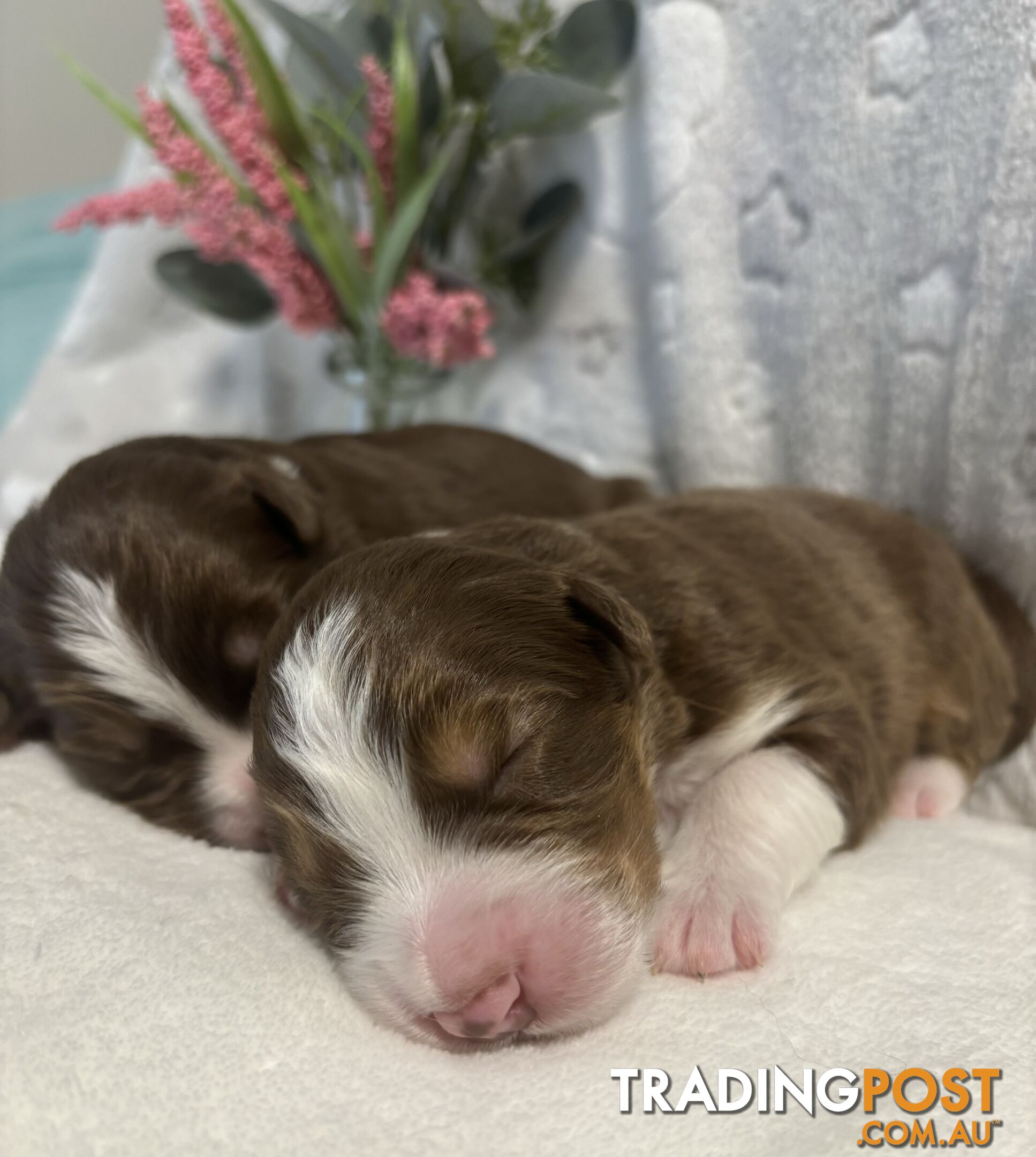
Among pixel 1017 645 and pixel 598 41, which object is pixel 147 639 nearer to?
pixel 1017 645

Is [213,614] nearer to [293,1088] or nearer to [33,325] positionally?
[293,1088]

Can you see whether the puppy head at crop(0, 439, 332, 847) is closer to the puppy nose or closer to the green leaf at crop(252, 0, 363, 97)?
the puppy nose

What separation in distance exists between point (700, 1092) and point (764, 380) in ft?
7.50

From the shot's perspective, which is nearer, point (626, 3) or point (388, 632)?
point (388, 632)

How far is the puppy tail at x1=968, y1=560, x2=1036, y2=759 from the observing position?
2570 mm

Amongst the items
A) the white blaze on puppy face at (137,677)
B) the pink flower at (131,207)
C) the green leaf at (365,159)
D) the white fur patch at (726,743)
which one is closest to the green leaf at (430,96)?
the green leaf at (365,159)

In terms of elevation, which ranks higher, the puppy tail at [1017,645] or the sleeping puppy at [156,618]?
the sleeping puppy at [156,618]

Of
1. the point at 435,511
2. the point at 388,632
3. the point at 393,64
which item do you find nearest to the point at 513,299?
the point at 393,64

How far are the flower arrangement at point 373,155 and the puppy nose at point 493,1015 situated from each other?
231cm

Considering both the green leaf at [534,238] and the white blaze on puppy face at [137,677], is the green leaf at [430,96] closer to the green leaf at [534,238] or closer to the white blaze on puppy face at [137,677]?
the green leaf at [534,238]

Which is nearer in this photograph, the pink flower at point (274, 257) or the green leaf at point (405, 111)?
the green leaf at point (405, 111)

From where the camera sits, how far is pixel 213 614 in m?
2.09

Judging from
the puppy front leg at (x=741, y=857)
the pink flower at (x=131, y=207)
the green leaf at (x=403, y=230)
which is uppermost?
the pink flower at (x=131, y=207)

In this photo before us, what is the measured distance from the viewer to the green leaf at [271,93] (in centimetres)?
309
